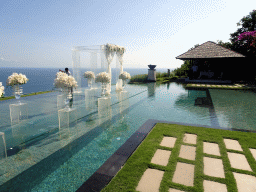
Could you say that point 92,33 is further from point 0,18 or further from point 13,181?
point 0,18

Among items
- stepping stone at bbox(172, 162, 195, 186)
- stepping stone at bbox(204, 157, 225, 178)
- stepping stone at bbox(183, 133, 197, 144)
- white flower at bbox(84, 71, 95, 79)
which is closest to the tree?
white flower at bbox(84, 71, 95, 79)

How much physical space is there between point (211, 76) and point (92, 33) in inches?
584

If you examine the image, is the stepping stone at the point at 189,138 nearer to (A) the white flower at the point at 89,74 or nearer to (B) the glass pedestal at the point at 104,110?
(B) the glass pedestal at the point at 104,110

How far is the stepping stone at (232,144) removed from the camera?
12.3ft

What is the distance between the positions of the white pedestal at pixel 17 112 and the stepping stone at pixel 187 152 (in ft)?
17.2

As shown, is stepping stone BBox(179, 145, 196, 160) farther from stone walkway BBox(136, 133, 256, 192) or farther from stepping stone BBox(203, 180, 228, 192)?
stepping stone BBox(203, 180, 228, 192)

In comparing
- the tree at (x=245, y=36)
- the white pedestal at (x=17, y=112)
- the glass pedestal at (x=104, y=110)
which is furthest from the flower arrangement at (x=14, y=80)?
the tree at (x=245, y=36)

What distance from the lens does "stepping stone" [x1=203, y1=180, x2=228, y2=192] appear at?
8.04ft

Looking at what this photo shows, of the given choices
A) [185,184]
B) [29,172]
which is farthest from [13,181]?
[185,184]

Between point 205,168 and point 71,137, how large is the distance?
3258 mm

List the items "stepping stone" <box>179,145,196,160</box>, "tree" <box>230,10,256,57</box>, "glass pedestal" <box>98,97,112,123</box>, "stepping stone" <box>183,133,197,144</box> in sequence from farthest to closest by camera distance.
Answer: "tree" <box>230,10,256,57</box>, "glass pedestal" <box>98,97,112,123</box>, "stepping stone" <box>183,133,197,144</box>, "stepping stone" <box>179,145,196,160</box>

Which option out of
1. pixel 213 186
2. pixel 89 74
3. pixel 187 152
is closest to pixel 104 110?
pixel 187 152

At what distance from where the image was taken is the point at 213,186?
2.54 metres

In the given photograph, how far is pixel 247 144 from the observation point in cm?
392
